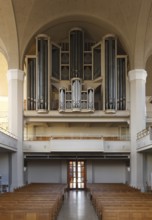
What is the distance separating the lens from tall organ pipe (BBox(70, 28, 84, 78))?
88.6 feet

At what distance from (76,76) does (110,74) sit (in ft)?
7.50

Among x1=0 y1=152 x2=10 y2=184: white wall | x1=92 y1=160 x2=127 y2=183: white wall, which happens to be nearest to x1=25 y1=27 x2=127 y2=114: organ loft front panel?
x1=0 y1=152 x2=10 y2=184: white wall

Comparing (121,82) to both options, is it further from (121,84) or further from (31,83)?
(31,83)

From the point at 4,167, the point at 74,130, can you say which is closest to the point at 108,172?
the point at 74,130

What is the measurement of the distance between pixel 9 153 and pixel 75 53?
8.11 meters

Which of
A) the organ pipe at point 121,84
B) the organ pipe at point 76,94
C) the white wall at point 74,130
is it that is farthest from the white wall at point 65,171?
the organ pipe at point 76,94

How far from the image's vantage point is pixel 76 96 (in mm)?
25938

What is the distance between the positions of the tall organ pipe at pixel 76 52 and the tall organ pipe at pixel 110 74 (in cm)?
182

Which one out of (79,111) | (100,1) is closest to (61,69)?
(79,111)

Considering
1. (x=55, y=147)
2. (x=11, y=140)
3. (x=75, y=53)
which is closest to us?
(x=11, y=140)

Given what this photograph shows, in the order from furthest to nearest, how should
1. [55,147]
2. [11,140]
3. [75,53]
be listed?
[75,53], [55,147], [11,140]

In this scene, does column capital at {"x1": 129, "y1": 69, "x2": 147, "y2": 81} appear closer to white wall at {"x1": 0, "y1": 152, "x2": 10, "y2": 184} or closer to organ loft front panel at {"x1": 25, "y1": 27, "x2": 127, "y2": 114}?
organ loft front panel at {"x1": 25, "y1": 27, "x2": 127, "y2": 114}

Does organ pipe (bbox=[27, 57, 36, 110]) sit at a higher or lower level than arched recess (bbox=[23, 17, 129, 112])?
lower

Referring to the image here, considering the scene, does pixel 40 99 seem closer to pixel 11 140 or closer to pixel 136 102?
pixel 11 140
